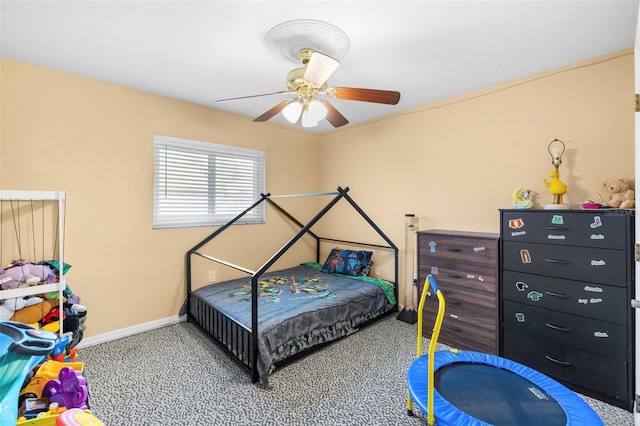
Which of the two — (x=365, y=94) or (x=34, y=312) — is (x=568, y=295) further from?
(x=34, y=312)

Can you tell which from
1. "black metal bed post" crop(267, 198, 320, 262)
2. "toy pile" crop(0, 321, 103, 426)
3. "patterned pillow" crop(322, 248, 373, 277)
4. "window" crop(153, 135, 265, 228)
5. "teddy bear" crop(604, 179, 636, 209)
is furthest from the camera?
"black metal bed post" crop(267, 198, 320, 262)

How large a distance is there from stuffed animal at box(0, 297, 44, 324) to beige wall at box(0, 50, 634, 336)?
1.72ft

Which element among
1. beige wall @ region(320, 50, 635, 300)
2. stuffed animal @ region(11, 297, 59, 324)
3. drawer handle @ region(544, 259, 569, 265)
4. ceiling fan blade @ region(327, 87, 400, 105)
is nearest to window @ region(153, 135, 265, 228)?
stuffed animal @ region(11, 297, 59, 324)

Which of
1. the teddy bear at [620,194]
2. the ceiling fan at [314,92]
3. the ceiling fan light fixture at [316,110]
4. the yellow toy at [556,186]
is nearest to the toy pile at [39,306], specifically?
the ceiling fan at [314,92]

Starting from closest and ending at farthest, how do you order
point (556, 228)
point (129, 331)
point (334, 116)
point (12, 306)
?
point (12, 306) < point (556, 228) < point (334, 116) < point (129, 331)

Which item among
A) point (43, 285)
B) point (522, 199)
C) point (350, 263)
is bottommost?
point (350, 263)

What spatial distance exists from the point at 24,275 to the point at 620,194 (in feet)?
13.6

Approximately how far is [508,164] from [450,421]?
Result: 2211 millimetres

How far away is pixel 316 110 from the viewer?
2072mm

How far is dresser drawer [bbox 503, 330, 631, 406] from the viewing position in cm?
181

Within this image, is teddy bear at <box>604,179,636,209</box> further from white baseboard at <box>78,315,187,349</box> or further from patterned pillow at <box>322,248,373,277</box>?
white baseboard at <box>78,315,187,349</box>

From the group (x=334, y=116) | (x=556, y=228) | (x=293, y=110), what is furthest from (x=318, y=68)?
(x=556, y=228)

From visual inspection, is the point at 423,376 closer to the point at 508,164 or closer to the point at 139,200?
the point at 508,164

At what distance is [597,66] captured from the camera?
7.16ft
